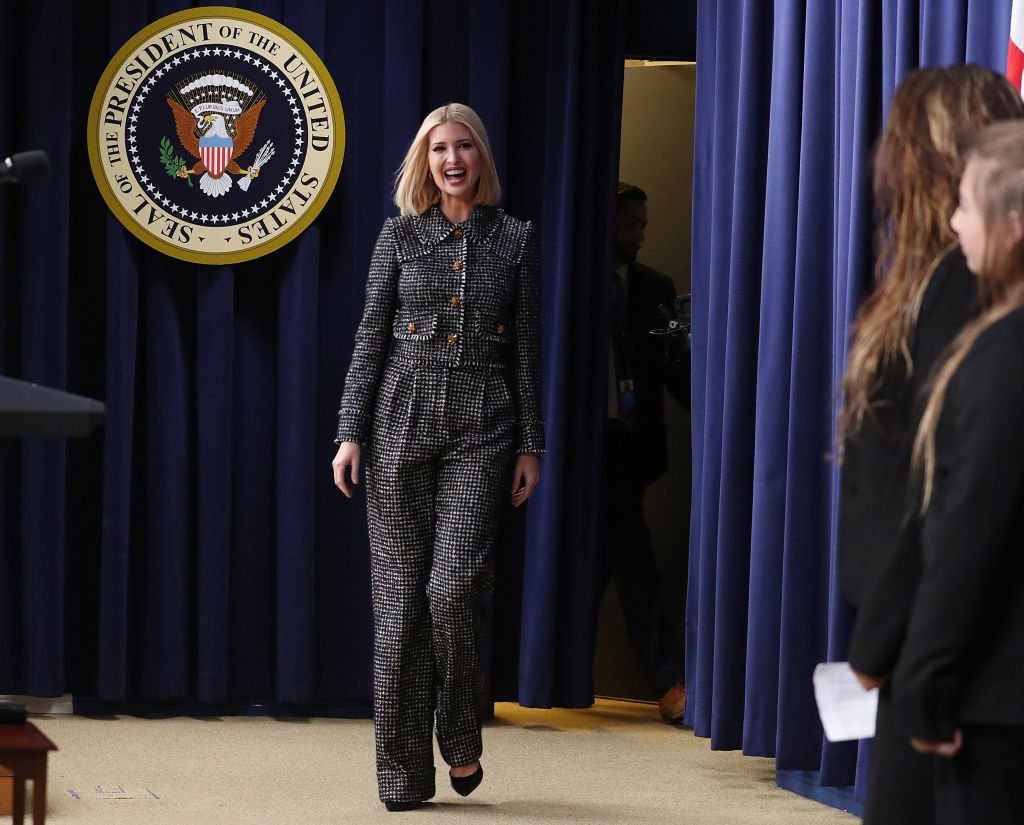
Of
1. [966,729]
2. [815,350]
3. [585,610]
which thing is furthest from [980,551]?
[585,610]

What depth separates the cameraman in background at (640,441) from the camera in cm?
442

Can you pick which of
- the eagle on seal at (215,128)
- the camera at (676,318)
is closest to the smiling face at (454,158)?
the eagle on seal at (215,128)

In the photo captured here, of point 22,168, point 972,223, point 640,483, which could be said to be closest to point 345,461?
point 640,483

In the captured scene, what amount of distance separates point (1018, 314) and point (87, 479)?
3.18 m

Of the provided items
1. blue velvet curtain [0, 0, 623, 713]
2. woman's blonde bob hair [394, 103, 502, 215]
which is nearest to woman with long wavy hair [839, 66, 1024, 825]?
woman's blonde bob hair [394, 103, 502, 215]

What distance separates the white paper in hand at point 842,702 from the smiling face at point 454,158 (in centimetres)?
187

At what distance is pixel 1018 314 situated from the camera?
1369 millimetres

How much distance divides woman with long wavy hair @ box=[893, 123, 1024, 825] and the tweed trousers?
5.97 feet

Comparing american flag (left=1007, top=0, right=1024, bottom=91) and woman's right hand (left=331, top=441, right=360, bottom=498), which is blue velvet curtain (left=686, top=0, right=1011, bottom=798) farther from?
woman's right hand (left=331, top=441, right=360, bottom=498)

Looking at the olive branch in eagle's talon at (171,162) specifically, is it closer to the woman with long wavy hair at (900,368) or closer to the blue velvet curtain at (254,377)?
the blue velvet curtain at (254,377)

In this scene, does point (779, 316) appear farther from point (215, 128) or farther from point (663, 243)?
point (215, 128)

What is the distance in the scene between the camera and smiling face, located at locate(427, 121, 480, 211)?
10.7ft

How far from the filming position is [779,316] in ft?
10.7

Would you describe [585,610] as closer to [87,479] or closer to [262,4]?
[87,479]
